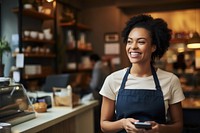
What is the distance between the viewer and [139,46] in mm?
A: 1762

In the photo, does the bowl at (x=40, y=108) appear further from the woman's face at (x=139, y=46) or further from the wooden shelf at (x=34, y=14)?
the wooden shelf at (x=34, y=14)

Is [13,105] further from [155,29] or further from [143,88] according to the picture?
[155,29]

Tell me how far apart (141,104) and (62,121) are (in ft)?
3.34

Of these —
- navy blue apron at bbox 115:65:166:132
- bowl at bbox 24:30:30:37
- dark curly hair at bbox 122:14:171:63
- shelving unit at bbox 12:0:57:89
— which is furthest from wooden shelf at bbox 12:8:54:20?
navy blue apron at bbox 115:65:166:132

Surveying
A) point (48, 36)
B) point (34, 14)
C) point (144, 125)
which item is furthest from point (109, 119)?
point (48, 36)

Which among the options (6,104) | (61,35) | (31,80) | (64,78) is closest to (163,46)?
(6,104)

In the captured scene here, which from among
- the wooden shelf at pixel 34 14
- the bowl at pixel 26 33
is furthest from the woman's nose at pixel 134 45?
the bowl at pixel 26 33

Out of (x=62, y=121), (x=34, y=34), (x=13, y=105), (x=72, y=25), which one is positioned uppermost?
(x=72, y=25)

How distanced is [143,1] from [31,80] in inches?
112

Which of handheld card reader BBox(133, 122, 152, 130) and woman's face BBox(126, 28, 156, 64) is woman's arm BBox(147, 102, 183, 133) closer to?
handheld card reader BBox(133, 122, 152, 130)

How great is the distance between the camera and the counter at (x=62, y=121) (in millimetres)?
2048

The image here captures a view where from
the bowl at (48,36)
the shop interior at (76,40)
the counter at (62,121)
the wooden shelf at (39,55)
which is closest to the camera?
the counter at (62,121)

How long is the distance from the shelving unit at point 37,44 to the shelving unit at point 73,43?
0.50m

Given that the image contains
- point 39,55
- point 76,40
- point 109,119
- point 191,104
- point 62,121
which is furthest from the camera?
point 76,40
